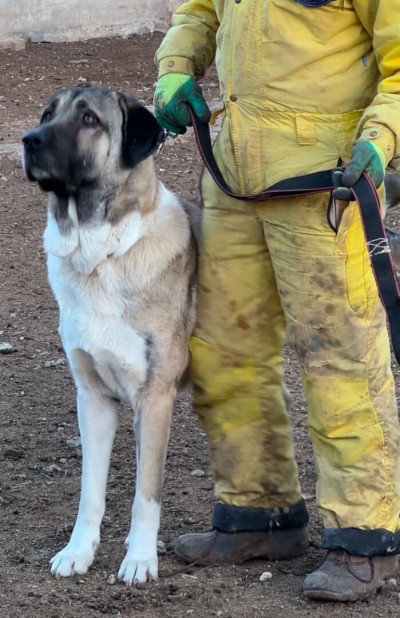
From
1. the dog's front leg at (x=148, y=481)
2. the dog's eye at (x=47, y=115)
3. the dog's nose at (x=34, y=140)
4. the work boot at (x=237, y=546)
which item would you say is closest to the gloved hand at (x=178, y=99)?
the dog's eye at (x=47, y=115)

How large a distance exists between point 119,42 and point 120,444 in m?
7.43

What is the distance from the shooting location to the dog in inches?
137

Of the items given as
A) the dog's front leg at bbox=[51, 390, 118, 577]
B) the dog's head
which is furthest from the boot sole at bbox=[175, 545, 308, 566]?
the dog's head

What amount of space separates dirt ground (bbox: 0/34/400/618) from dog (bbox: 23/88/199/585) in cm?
13

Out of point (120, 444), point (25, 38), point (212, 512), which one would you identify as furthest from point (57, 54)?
point (212, 512)

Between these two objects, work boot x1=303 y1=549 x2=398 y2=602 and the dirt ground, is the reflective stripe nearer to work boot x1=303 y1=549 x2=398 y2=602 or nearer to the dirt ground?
work boot x1=303 y1=549 x2=398 y2=602

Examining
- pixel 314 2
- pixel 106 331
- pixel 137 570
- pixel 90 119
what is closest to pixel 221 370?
pixel 106 331

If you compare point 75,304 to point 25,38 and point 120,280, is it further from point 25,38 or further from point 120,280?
point 25,38

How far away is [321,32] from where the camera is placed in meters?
3.16

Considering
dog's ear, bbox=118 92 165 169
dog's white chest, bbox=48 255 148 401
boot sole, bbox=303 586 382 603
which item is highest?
dog's ear, bbox=118 92 165 169

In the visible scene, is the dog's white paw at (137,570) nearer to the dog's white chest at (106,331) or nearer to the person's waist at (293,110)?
the dog's white chest at (106,331)

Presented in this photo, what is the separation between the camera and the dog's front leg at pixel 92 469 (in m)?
3.58

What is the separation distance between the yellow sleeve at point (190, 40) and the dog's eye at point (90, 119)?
31 cm

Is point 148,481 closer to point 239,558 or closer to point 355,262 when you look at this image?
point 239,558
